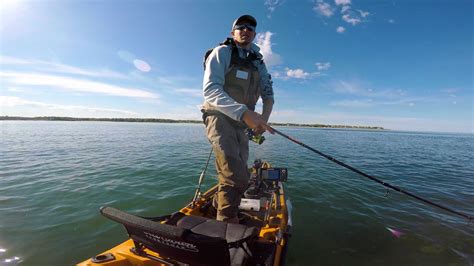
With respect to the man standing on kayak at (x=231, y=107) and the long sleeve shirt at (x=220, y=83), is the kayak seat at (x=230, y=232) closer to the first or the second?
the man standing on kayak at (x=231, y=107)

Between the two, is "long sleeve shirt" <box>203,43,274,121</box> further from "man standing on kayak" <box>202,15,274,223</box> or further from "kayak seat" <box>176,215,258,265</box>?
"kayak seat" <box>176,215,258,265</box>

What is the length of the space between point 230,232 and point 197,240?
921 millimetres

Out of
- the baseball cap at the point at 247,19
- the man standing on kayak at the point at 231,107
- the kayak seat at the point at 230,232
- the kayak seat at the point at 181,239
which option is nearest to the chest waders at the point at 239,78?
the man standing on kayak at the point at 231,107

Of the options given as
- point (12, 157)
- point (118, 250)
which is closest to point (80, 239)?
point (118, 250)

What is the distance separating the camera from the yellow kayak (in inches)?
88.7

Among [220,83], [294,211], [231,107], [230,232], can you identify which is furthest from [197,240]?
[294,211]

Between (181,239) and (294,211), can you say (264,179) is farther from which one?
(181,239)

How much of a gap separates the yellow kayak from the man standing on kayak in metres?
0.54

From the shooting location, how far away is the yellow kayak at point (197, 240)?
2252 millimetres

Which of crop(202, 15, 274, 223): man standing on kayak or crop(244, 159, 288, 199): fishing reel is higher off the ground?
crop(202, 15, 274, 223): man standing on kayak

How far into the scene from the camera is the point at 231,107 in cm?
304

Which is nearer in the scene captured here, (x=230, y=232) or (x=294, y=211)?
(x=230, y=232)

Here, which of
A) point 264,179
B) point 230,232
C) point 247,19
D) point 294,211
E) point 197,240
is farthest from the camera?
point 294,211

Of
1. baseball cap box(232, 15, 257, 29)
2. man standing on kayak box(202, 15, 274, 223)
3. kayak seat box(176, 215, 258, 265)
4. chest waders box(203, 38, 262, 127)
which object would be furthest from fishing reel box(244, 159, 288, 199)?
baseball cap box(232, 15, 257, 29)
